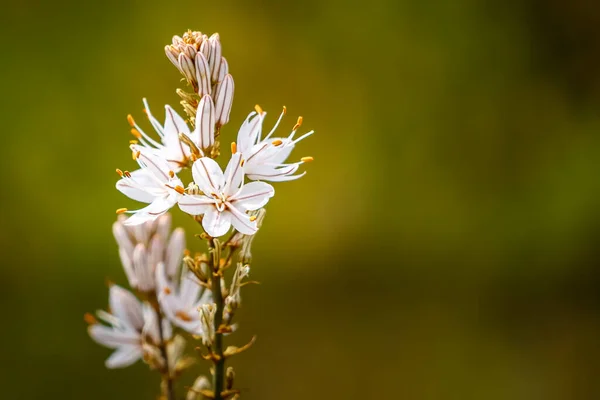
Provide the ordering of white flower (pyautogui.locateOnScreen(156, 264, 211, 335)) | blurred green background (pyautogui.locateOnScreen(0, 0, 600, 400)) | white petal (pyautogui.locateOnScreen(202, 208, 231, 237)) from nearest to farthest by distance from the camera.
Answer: white petal (pyautogui.locateOnScreen(202, 208, 231, 237)) → white flower (pyautogui.locateOnScreen(156, 264, 211, 335)) → blurred green background (pyautogui.locateOnScreen(0, 0, 600, 400))

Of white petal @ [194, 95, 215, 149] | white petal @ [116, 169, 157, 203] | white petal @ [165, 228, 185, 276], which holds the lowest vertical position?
white petal @ [165, 228, 185, 276]

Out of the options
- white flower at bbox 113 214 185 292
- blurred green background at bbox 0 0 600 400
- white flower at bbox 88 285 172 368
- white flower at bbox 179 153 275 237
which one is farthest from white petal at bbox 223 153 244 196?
blurred green background at bbox 0 0 600 400

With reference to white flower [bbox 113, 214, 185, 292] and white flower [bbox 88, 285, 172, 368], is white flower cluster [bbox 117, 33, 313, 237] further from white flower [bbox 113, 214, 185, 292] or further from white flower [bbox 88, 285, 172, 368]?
white flower [bbox 88, 285, 172, 368]

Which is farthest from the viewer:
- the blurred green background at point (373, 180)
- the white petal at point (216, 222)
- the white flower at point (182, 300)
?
the blurred green background at point (373, 180)

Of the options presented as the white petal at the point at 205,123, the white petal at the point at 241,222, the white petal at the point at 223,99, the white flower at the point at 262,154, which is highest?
the white petal at the point at 223,99

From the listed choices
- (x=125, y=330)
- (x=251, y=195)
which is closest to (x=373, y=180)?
(x=125, y=330)

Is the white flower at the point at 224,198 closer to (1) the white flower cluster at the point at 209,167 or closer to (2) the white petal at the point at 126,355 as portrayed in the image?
(1) the white flower cluster at the point at 209,167

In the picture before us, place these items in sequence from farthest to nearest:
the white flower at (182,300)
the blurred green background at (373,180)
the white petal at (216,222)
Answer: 1. the blurred green background at (373,180)
2. the white flower at (182,300)
3. the white petal at (216,222)

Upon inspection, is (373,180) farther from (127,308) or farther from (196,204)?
(196,204)

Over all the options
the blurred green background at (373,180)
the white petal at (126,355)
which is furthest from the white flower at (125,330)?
the blurred green background at (373,180)
